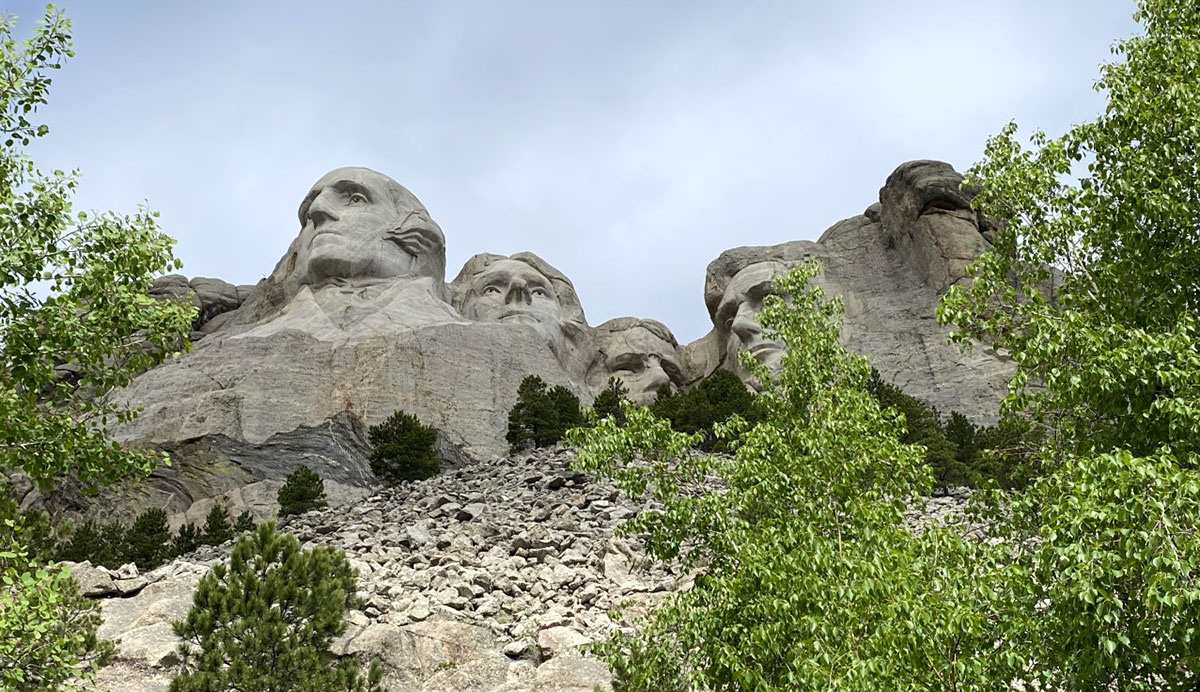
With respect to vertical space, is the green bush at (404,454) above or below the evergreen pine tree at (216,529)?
above

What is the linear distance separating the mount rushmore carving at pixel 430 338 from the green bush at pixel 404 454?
1788 millimetres

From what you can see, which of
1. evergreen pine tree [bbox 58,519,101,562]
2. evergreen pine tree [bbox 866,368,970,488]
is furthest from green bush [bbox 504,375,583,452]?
evergreen pine tree [bbox 58,519,101,562]

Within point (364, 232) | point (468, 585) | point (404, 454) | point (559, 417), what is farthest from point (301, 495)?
point (364, 232)

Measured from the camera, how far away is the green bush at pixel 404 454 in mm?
38500

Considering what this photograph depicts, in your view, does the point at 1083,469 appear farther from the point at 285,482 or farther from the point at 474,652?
the point at 285,482

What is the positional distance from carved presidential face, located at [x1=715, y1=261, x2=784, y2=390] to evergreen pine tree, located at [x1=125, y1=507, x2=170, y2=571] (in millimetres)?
26694

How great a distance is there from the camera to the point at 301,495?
1383 inches

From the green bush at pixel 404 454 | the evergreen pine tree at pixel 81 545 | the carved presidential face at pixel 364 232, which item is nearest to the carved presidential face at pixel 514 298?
the carved presidential face at pixel 364 232

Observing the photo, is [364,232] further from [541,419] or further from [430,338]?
[541,419]

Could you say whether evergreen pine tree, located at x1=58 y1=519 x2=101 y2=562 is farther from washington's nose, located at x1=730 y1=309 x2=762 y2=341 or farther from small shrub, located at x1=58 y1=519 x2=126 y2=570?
washington's nose, located at x1=730 y1=309 x2=762 y2=341

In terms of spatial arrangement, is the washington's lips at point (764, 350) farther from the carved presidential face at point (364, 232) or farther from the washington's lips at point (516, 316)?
the carved presidential face at point (364, 232)

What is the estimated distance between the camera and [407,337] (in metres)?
48.0

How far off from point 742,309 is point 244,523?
30004 mm

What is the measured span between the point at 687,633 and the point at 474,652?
28.3 ft
